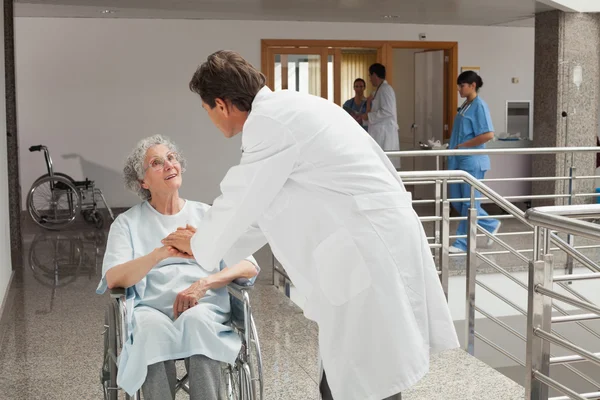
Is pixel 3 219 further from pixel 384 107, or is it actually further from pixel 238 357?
pixel 384 107

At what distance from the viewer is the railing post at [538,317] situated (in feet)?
7.07

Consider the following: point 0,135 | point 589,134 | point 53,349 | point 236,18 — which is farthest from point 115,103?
point 53,349

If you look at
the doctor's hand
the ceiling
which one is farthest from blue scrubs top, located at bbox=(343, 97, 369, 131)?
the doctor's hand

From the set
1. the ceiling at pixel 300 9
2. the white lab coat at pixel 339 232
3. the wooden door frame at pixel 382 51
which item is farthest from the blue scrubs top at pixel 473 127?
the white lab coat at pixel 339 232

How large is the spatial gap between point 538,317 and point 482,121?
416 centimetres

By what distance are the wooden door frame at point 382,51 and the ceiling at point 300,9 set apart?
1.09ft

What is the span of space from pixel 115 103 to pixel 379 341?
8397 millimetres

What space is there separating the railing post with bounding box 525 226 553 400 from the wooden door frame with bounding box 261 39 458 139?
8.01 metres

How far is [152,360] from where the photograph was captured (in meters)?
2.28

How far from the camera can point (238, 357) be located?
245 centimetres

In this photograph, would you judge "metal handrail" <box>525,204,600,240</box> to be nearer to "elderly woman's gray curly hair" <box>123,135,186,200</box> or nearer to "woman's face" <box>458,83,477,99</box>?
"elderly woman's gray curly hair" <box>123,135,186,200</box>

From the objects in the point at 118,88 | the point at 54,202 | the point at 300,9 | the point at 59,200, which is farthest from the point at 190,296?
the point at 118,88

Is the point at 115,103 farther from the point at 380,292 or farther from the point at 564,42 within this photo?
the point at 380,292

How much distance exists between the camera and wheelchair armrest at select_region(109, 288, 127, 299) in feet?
7.59
